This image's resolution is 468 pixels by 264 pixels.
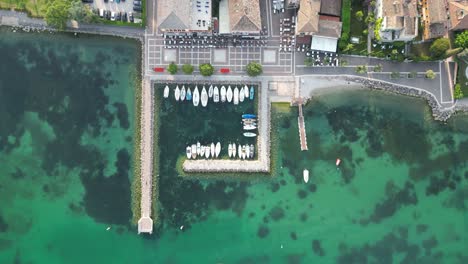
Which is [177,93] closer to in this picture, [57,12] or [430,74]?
[57,12]

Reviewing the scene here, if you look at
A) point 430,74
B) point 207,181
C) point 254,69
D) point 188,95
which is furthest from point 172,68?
point 430,74

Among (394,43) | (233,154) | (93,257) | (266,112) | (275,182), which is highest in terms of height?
(394,43)

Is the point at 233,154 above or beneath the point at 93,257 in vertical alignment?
above

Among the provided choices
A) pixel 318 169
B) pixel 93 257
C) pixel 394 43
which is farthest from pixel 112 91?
pixel 394 43

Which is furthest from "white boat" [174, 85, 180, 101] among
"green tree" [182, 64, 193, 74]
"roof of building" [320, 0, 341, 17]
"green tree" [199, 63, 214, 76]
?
"roof of building" [320, 0, 341, 17]

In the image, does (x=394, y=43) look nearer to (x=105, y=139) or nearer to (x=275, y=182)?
(x=275, y=182)

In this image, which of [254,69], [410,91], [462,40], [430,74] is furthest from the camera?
[410,91]
